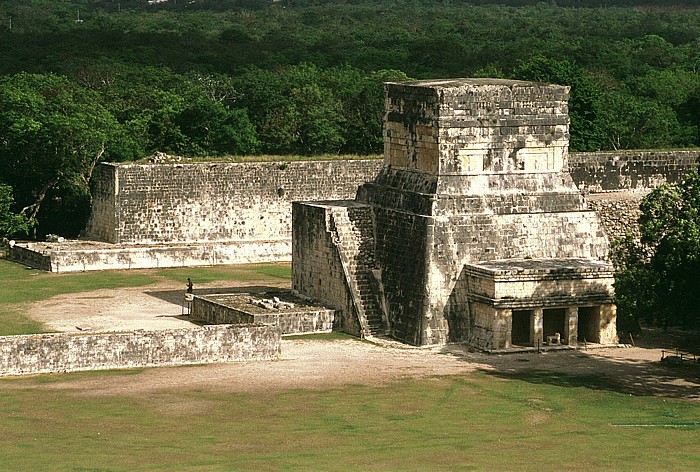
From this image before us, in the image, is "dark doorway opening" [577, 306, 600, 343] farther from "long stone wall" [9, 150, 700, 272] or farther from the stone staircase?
"long stone wall" [9, 150, 700, 272]

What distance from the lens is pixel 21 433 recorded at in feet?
84.1

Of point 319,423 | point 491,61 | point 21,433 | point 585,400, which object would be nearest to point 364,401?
point 319,423

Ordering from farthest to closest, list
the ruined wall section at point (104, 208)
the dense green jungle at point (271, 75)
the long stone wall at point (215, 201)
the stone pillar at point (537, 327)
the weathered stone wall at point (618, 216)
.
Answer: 1. the dense green jungle at point (271, 75)
2. the ruined wall section at point (104, 208)
3. the long stone wall at point (215, 201)
4. the weathered stone wall at point (618, 216)
5. the stone pillar at point (537, 327)

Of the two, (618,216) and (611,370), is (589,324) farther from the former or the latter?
(618,216)

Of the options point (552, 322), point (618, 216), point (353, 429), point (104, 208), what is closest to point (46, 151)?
point (104, 208)

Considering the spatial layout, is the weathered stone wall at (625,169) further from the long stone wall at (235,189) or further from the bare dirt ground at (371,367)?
the bare dirt ground at (371,367)

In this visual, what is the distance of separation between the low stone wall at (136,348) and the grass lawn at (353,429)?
42 centimetres

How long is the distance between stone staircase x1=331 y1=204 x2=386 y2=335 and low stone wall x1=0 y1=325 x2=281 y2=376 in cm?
296

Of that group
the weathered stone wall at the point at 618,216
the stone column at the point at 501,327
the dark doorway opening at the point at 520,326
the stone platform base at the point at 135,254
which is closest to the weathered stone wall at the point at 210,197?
the stone platform base at the point at 135,254

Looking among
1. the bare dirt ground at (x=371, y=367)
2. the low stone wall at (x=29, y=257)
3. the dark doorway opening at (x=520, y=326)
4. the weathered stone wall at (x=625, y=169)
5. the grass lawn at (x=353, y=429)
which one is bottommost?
the grass lawn at (x=353, y=429)

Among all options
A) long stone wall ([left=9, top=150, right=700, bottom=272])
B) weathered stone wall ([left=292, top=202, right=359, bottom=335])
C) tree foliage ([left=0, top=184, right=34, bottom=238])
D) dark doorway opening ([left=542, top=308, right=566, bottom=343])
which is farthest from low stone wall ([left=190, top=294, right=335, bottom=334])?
tree foliage ([left=0, top=184, right=34, bottom=238])

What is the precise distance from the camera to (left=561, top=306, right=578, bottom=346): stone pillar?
108 feet

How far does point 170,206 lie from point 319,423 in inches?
761

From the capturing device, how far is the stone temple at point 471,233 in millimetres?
32875
